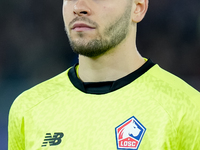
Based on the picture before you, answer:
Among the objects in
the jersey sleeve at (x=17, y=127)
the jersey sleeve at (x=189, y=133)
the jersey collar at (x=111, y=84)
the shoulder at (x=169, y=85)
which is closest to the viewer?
the jersey sleeve at (x=189, y=133)

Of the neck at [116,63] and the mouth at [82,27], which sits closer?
the mouth at [82,27]

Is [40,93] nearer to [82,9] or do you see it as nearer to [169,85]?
[82,9]

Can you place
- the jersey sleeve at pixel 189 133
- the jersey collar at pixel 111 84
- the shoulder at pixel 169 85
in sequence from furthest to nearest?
the jersey collar at pixel 111 84 → the shoulder at pixel 169 85 → the jersey sleeve at pixel 189 133

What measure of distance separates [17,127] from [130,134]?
71cm

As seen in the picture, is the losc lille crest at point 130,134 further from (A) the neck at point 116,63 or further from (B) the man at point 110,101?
(A) the neck at point 116,63

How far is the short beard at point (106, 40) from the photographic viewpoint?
1.79 m

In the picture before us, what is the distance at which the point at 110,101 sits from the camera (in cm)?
184

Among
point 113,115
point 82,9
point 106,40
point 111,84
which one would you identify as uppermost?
point 82,9

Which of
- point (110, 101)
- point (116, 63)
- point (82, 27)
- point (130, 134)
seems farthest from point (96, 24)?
point (130, 134)

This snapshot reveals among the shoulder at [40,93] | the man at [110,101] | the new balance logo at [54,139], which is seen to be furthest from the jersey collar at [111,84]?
the new balance logo at [54,139]

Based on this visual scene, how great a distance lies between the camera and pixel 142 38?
593cm

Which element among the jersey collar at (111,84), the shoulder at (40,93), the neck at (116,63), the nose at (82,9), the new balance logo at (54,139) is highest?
the nose at (82,9)

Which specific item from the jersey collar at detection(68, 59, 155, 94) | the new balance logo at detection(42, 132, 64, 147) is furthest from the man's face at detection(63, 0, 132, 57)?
the new balance logo at detection(42, 132, 64, 147)

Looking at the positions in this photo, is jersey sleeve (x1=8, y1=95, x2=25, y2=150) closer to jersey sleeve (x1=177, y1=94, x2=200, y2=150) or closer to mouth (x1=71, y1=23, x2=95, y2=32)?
mouth (x1=71, y1=23, x2=95, y2=32)
